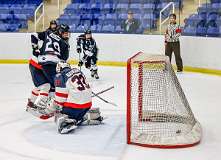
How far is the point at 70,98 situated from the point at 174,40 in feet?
19.0

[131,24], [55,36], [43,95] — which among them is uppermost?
[131,24]

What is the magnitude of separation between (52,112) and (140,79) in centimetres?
103

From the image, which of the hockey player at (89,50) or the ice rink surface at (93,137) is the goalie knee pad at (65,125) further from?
the hockey player at (89,50)

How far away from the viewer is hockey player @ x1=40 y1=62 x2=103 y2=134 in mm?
4844

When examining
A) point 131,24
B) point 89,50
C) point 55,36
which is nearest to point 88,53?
point 89,50

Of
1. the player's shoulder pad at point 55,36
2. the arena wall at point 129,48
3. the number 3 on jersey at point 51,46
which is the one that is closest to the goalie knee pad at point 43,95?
the number 3 on jersey at point 51,46

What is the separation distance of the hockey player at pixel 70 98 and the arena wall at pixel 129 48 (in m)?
5.35

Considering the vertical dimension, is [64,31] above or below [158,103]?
above

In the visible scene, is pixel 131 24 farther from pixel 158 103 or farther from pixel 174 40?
pixel 158 103

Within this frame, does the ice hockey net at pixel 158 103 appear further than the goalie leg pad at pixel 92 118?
No

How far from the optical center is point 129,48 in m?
11.4

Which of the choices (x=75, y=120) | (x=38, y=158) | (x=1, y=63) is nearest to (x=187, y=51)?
(x=1, y=63)

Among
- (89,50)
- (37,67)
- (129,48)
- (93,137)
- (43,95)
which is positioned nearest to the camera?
(93,137)

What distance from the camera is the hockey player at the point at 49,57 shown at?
5535mm
